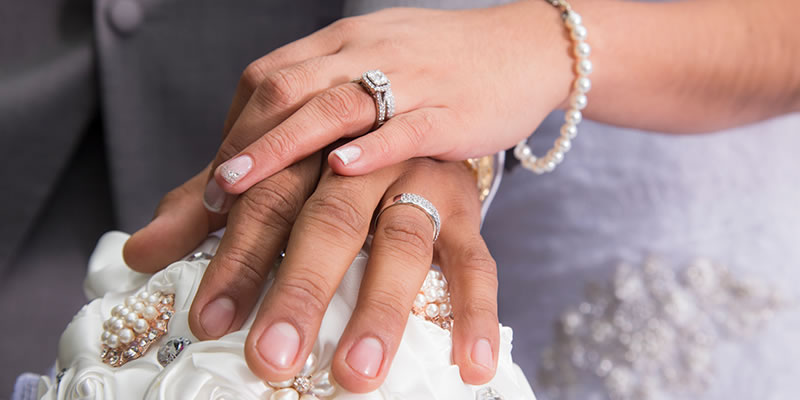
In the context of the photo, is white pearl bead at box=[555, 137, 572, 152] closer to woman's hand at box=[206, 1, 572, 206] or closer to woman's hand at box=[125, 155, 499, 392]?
woman's hand at box=[206, 1, 572, 206]

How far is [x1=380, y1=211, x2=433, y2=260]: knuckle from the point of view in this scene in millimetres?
519

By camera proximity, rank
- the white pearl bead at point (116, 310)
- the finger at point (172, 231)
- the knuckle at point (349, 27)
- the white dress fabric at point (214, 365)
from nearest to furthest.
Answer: the white dress fabric at point (214, 365) → the white pearl bead at point (116, 310) → the finger at point (172, 231) → the knuckle at point (349, 27)

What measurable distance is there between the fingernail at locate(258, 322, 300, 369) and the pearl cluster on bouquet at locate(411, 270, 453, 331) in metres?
0.14

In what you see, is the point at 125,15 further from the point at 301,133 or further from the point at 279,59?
the point at 301,133

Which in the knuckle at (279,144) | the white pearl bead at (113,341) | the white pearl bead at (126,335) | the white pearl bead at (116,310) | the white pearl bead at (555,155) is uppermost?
the knuckle at (279,144)

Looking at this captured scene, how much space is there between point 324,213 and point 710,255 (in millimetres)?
906

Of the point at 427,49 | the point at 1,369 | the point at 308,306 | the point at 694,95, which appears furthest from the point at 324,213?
the point at 1,369

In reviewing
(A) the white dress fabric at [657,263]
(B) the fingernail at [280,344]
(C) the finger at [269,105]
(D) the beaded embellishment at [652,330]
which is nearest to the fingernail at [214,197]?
(C) the finger at [269,105]

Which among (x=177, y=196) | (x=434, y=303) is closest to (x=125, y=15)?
(x=177, y=196)

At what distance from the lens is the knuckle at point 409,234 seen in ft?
1.70

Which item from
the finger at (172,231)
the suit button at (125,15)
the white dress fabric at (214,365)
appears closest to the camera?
the white dress fabric at (214,365)

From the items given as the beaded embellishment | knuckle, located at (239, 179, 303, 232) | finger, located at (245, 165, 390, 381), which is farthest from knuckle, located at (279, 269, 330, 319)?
the beaded embellishment

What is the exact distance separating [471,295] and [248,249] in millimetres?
226

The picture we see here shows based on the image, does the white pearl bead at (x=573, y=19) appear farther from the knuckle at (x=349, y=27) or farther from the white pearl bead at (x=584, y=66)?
the knuckle at (x=349, y=27)
